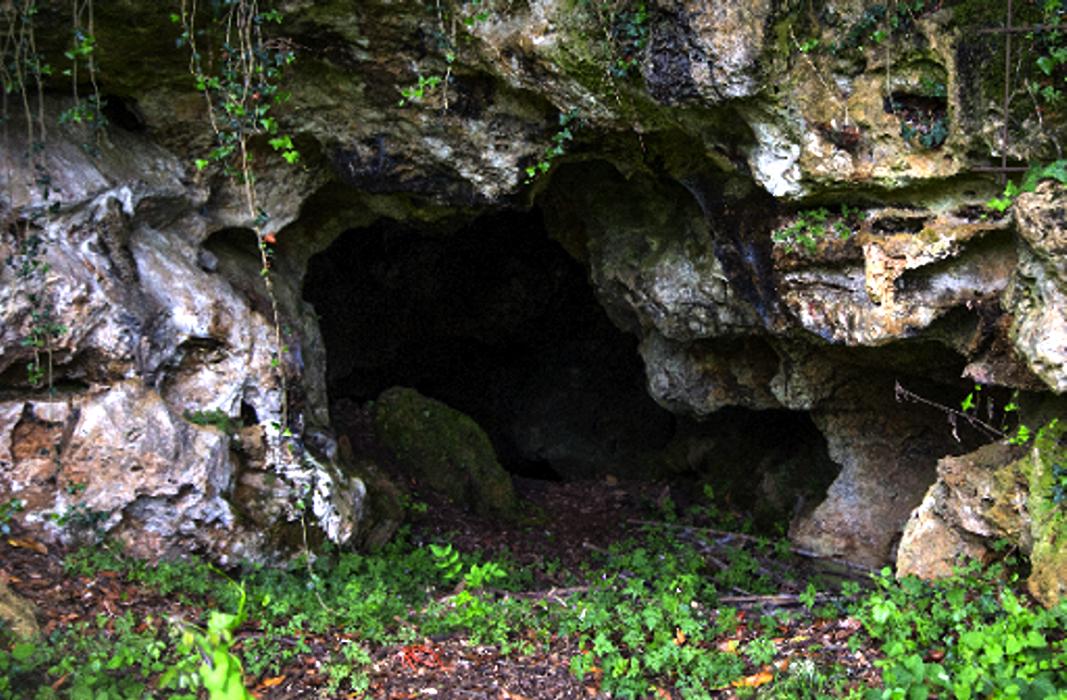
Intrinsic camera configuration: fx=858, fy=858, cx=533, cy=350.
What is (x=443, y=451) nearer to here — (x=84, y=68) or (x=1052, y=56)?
(x=84, y=68)

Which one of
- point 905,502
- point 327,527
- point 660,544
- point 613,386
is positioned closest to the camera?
point 327,527

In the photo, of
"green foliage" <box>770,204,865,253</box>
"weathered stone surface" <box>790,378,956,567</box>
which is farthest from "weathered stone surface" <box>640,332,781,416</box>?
"green foliage" <box>770,204,865,253</box>

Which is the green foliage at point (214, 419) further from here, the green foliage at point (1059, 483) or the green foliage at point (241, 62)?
the green foliage at point (1059, 483)

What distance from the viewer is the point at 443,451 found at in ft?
27.6

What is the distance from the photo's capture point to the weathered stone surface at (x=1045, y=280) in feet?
12.6

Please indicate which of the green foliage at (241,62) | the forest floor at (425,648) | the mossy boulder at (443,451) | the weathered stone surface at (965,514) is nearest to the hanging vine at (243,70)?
the green foliage at (241,62)

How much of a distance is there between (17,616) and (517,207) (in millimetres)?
4059

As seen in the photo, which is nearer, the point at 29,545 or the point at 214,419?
the point at 29,545

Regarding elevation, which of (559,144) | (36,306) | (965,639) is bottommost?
(965,639)

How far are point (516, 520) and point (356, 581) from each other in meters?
3.04

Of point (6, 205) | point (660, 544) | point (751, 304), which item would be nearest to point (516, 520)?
point (660, 544)

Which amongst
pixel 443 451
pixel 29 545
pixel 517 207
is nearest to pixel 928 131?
pixel 517 207

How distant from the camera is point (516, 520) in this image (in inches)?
325

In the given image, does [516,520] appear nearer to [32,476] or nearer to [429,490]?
[429,490]
